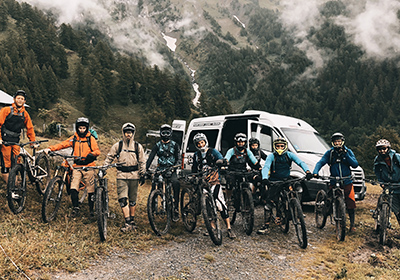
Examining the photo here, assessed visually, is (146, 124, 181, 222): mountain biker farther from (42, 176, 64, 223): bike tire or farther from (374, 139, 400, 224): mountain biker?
(374, 139, 400, 224): mountain biker

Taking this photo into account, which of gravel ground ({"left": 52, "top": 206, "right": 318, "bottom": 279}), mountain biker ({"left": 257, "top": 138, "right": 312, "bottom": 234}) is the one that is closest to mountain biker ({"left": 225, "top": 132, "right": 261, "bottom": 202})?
mountain biker ({"left": 257, "top": 138, "right": 312, "bottom": 234})

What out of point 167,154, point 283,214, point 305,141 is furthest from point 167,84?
point 283,214

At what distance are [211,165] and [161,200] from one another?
1509 millimetres

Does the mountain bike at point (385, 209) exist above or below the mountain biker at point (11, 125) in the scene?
below

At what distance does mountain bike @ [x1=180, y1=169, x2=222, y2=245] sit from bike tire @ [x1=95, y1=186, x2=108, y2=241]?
1.98 m

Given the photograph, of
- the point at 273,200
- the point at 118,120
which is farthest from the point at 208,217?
the point at 118,120

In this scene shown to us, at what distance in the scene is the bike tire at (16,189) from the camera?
20.0ft

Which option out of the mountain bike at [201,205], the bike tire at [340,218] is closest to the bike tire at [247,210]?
the mountain bike at [201,205]

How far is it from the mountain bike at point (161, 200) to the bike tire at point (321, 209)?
13.6 feet

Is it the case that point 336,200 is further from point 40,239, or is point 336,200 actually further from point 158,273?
point 40,239

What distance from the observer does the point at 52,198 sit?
20.6 ft

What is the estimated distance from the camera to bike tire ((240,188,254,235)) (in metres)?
6.88

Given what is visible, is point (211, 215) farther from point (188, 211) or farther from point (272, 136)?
point (272, 136)

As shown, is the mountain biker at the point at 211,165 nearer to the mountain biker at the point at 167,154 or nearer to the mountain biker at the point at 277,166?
the mountain biker at the point at 167,154
